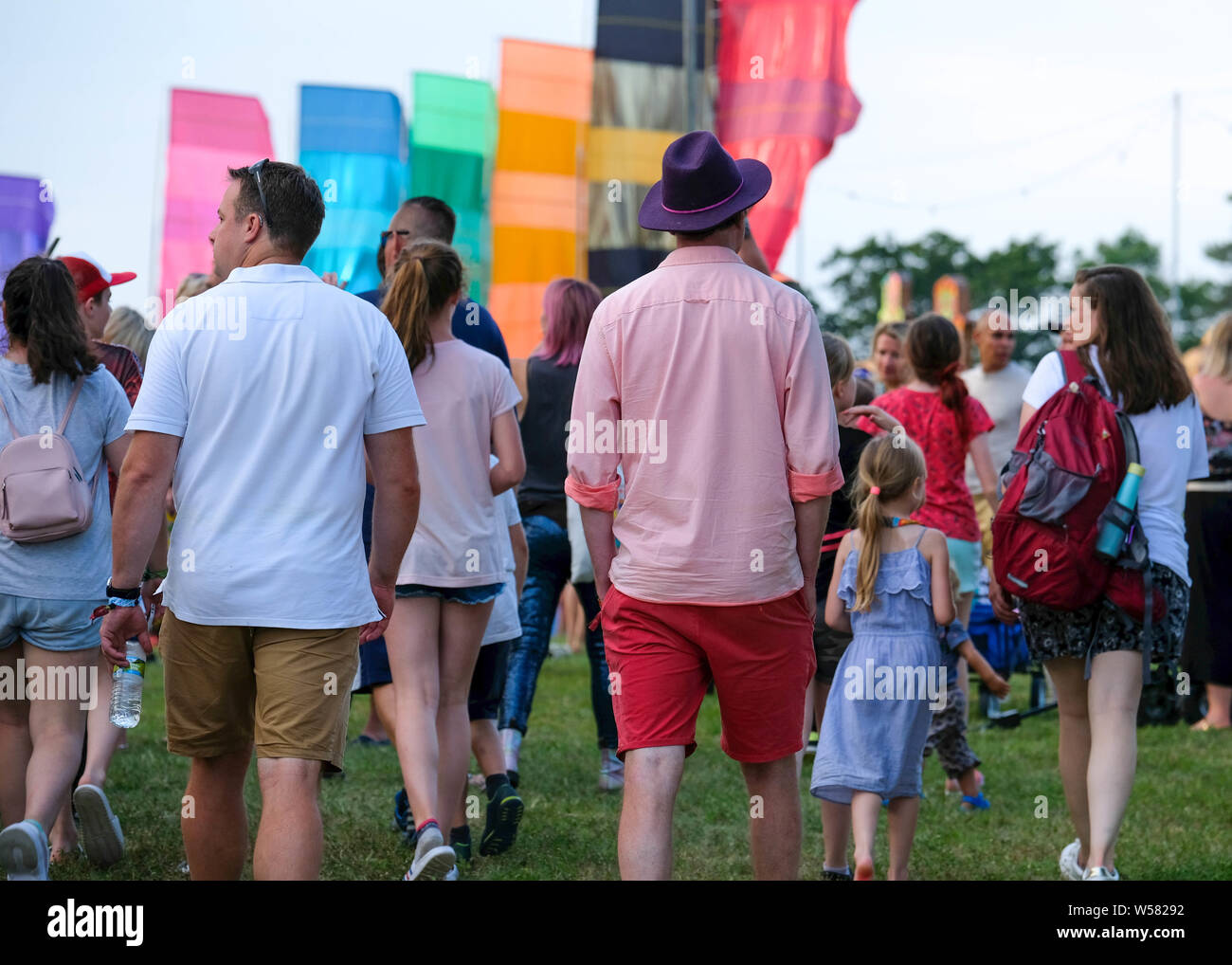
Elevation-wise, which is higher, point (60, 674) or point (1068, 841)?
point (60, 674)

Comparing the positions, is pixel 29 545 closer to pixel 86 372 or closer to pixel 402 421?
pixel 86 372

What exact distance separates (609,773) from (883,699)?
6.45 feet

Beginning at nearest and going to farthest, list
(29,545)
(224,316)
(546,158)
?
(224,316) → (29,545) → (546,158)

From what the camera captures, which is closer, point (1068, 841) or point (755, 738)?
point (755, 738)

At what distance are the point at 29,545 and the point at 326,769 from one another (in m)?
1.36

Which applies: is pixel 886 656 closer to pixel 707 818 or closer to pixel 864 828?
pixel 864 828

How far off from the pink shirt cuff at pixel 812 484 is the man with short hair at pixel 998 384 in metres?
4.39

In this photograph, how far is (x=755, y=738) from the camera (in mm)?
3361

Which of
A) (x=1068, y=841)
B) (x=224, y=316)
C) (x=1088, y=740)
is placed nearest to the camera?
(x=224, y=316)

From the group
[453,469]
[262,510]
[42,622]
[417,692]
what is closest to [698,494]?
[262,510]

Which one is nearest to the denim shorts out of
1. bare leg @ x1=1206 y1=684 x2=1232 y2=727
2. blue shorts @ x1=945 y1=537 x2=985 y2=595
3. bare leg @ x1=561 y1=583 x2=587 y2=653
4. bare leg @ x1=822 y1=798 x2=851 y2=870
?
bare leg @ x1=822 y1=798 x2=851 y2=870

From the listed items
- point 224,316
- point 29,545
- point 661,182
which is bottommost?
point 29,545

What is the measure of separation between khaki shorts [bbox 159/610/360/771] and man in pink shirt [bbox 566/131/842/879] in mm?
656
